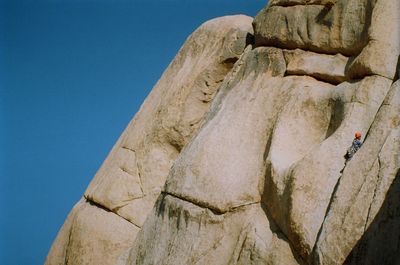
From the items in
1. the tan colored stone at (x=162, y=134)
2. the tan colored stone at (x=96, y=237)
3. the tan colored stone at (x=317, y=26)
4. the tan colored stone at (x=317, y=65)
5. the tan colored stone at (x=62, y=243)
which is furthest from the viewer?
the tan colored stone at (x=62, y=243)

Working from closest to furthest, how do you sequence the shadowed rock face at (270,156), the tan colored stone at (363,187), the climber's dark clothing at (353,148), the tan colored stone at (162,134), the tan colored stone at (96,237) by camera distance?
the tan colored stone at (363,187), the shadowed rock face at (270,156), the climber's dark clothing at (353,148), the tan colored stone at (96,237), the tan colored stone at (162,134)

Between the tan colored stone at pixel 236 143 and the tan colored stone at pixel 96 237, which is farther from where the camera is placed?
the tan colored stone at pixel 96 237

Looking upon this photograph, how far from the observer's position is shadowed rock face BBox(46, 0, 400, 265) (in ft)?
24.9

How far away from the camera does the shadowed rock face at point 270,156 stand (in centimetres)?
758

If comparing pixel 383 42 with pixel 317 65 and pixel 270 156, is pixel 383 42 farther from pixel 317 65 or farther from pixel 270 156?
pixel 270 156

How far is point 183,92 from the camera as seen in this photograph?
1327 cm

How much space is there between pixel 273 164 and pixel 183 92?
4.10 meters

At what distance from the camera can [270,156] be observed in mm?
9688

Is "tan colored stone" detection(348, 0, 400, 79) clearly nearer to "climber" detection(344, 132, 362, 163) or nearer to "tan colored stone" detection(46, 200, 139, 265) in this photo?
"climber" detection(344, 132, 362, 163)

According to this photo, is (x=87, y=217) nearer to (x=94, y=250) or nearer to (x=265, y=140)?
(x=94, y=250)

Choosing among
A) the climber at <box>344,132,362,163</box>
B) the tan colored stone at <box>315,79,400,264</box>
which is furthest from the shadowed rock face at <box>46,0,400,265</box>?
the climber at <box>344,132,362,163</box>

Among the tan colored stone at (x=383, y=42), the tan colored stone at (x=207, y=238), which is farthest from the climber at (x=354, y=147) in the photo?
the tan colored stone at (x=207, y=238)

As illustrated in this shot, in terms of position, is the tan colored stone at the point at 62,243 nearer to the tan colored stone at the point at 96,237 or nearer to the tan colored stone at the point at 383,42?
the tan colored stone at the point at 96,237

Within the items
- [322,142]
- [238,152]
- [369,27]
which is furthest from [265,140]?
[369,27]
